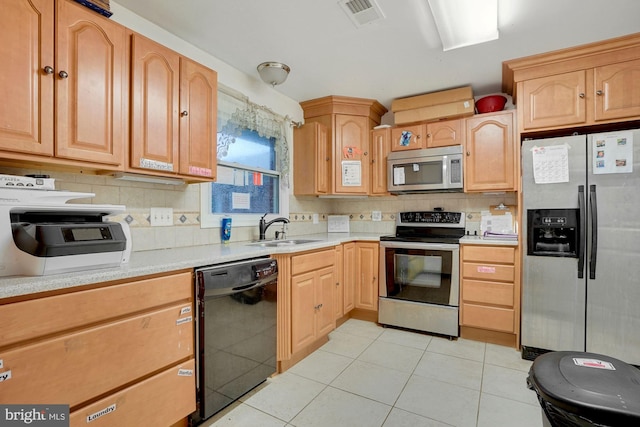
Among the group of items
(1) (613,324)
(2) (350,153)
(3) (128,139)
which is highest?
(2) (350,153)

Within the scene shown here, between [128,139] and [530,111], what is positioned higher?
A: [530,111]

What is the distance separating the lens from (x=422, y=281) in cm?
287

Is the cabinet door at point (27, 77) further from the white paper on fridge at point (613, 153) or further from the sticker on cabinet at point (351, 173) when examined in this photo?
the white paper on fridge at point (613, 153)

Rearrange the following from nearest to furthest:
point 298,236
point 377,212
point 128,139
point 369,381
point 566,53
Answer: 1. point 128,139
2. point 369,381
3. point 566,53
4. point 298,236
5. point 377,212

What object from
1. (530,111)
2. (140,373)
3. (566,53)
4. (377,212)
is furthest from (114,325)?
(566,53)

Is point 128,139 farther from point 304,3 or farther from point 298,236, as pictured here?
point 298,236

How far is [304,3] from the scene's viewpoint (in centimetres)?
181

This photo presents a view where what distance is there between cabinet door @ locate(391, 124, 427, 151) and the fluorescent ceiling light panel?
0.98 m

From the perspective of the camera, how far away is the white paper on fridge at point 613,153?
6.86 feet

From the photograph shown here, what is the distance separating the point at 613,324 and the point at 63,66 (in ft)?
11.9

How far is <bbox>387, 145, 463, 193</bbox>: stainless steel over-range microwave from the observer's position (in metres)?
2.96

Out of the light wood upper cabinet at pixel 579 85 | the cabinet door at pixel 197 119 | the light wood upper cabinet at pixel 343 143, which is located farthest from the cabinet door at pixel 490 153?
the cabinet door at pixel 197 119

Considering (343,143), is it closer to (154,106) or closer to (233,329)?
(154,106)

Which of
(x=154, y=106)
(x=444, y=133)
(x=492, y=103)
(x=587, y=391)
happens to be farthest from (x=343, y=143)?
(x=587, y=391)
